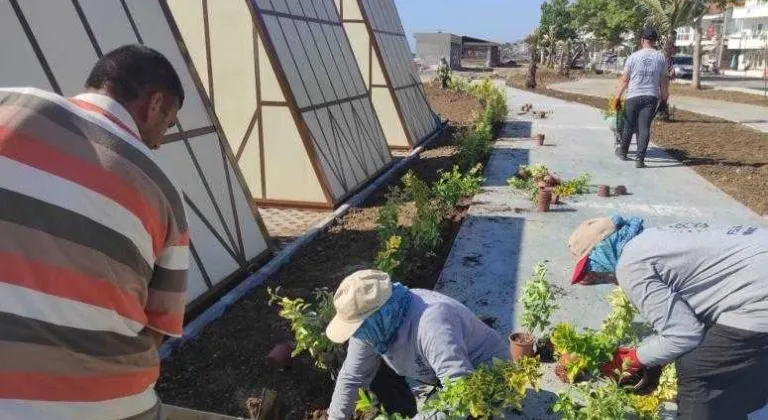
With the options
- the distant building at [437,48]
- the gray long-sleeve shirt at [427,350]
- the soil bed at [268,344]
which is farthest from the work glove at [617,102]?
the distant building at [437,48]

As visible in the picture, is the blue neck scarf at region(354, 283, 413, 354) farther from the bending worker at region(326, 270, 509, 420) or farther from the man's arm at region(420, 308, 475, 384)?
the man's arm at region(420, 308, 475, 384)

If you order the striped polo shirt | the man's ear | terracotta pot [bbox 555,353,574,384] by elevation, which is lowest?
terracotta pot [bbox 555,353,574,384]

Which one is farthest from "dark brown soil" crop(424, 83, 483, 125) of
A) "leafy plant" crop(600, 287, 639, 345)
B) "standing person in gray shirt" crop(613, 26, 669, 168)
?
"leafy plant" crop(600, 287, 639, 345)

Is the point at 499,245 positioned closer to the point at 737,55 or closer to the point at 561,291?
the point at 561,291

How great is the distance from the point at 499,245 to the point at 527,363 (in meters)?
3.96

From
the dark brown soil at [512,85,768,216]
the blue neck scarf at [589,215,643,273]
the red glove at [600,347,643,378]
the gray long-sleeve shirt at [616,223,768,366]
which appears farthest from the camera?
the dark brown soil at [512,85,768,216]

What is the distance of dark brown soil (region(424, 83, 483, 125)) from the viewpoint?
2036 centimetres

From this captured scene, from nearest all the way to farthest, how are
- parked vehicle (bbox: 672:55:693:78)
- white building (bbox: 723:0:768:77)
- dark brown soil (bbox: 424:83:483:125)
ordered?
dark brown soil (bbox: 424:83:483:125)
parked vehicle (bbox: 672:55:693:78)
white building (bbox: 723:0:768:77)

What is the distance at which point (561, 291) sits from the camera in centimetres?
560

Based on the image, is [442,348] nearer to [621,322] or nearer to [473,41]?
[621,322]

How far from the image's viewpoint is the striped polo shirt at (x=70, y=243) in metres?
1.80

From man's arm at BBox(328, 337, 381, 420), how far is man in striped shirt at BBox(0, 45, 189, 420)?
1.24 meters

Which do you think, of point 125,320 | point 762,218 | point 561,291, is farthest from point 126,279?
point 762,218

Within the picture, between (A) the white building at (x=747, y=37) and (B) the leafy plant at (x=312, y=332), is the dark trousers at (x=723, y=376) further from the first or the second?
(A) the white building at (x=747, y=37)
